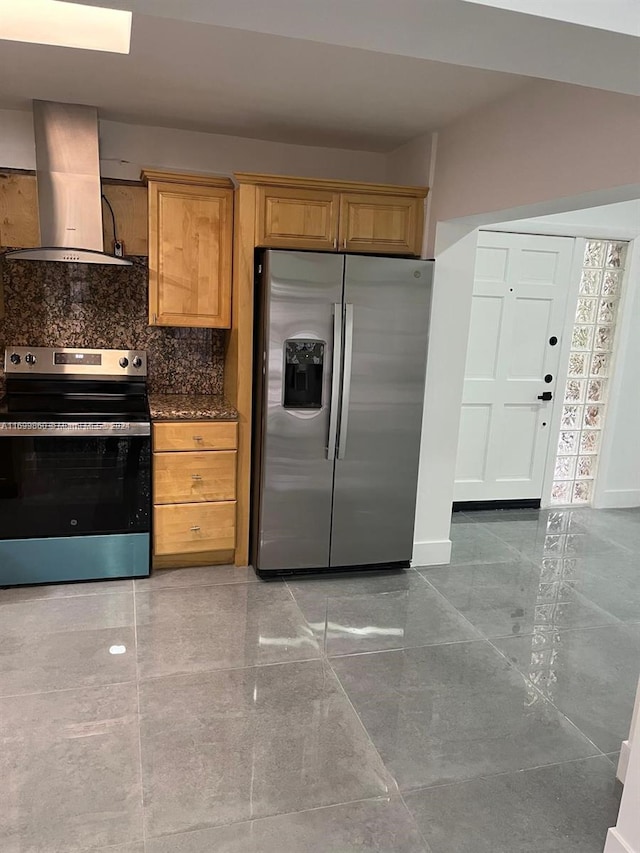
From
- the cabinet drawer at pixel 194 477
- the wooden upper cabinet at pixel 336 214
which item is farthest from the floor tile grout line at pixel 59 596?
the wooden upper cabinet at pixel 336 214

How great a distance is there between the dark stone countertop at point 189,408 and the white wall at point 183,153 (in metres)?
1.26

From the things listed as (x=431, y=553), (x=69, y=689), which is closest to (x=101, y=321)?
(x=69, y=689)

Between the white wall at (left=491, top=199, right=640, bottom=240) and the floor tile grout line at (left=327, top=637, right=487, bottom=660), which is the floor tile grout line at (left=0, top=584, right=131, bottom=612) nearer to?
the floor tile grout line at (left=327, top=637, right=487, bottom=660)

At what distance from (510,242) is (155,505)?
3042 mm

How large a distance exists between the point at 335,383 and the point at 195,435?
800mm

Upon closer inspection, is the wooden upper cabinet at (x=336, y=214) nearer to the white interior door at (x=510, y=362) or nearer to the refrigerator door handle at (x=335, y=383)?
the refrigerator door handle at (x=335, y=383)

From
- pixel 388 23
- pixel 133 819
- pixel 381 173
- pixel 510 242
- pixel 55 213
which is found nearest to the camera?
pixel 388 23

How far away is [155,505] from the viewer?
3.56 meters

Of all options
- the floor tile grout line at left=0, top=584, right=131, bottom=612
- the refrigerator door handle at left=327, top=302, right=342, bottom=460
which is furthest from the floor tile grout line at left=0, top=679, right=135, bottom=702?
the refrigerator door handle at left=327, top=302, right=342, bottom=460

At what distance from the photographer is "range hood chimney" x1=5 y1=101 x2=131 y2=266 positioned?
11.0 feet

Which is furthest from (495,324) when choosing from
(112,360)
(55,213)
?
(55,213)

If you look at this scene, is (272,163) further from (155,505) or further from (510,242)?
(155,505)

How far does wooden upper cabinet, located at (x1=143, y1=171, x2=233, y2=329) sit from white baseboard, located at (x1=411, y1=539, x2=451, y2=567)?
68.3 inches

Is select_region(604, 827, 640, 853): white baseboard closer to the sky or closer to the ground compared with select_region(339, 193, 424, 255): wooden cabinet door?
closer to the ground
